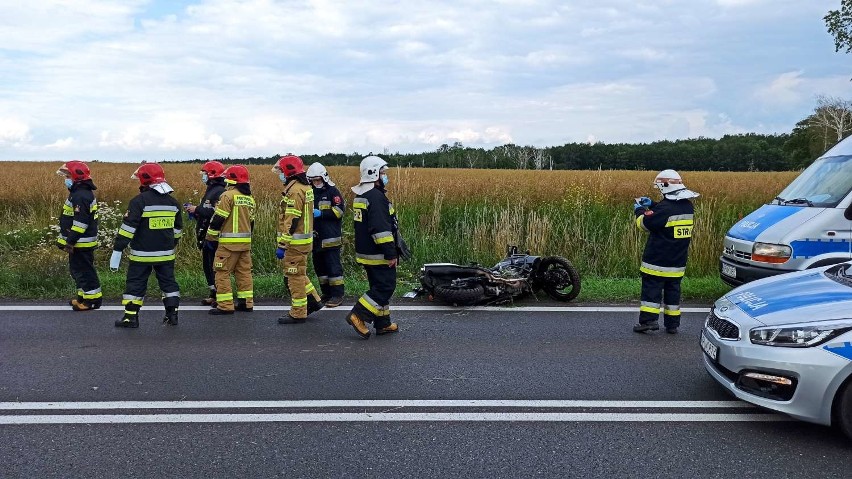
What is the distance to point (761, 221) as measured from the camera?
7.55m

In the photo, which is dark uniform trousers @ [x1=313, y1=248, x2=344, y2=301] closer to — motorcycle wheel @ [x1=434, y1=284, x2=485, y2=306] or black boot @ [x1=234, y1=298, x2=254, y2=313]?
black boot @ [x1=234, y1=298, x2=254, y2=313]

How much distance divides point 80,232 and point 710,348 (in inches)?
266

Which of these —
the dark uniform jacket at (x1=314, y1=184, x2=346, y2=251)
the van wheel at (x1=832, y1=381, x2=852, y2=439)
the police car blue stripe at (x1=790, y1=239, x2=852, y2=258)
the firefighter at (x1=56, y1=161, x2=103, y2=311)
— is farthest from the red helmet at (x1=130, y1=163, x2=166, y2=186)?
the police car blue stripe at (x1=790, y1=239, x2=852, y2=258)

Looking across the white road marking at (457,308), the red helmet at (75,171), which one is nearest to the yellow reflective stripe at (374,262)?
the white road marking at (457,308)

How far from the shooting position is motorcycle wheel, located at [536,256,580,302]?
8016 mm

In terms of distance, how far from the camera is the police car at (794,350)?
A: 380 centimetres

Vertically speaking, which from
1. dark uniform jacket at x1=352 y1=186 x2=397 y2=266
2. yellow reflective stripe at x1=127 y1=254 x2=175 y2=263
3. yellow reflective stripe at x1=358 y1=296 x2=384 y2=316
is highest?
dark uniform jacket at x1=352 y1=186 x2=397 y2=266

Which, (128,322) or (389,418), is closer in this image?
(389,418)

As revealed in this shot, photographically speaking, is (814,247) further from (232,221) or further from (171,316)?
(171,316)

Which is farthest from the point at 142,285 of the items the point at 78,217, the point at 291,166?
the point at 291,166

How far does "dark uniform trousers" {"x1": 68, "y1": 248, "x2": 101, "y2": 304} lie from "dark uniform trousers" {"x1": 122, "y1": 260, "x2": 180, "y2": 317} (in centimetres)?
92

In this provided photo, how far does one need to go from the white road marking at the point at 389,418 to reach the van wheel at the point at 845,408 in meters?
0.49

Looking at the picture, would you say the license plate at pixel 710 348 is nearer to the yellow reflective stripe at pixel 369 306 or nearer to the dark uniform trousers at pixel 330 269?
the yellow reflective stripe at pixel 369 306

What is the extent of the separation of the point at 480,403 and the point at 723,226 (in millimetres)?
8812
